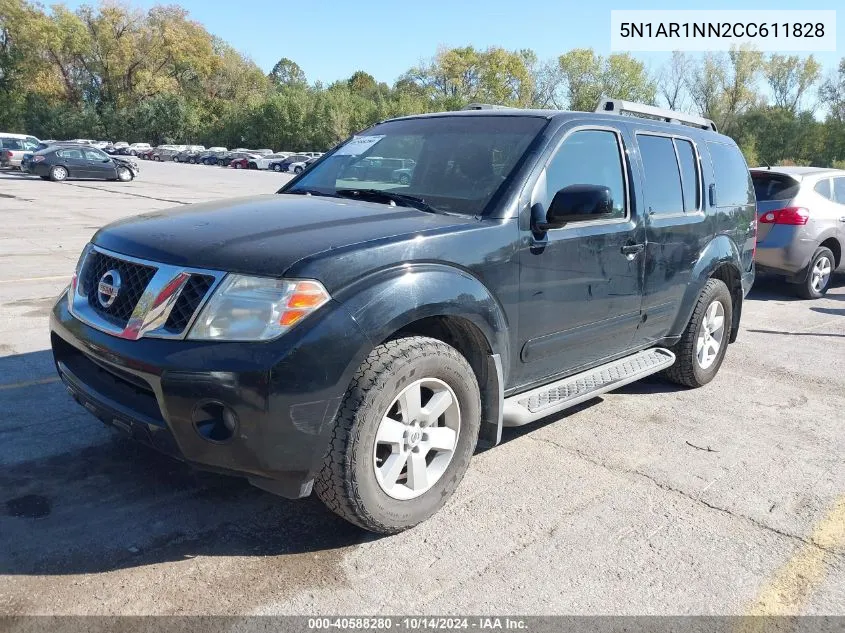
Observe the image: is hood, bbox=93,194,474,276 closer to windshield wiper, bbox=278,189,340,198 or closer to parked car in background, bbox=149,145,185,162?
windshield wiper, bbox=278,189,340,198

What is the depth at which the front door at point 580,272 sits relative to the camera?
3709mm

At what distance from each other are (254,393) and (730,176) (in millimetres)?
4501

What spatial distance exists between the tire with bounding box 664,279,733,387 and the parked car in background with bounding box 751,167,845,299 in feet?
13.2

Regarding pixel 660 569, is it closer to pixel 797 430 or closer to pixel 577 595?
pixel 577 595

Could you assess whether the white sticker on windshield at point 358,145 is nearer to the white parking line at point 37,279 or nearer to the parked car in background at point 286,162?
the white parking line at point 37,279

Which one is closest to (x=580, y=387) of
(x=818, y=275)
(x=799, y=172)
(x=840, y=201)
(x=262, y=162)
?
(x=818, y=275)

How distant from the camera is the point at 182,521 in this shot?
3240 millimetres

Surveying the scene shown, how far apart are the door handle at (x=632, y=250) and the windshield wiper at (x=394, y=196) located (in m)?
1.27

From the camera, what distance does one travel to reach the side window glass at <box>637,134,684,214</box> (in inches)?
181

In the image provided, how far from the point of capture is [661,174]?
476 centimetres

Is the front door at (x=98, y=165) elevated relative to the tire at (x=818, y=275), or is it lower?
elevated

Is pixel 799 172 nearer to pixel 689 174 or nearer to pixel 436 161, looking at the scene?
pixel 689 174

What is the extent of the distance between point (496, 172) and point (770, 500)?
2177 millimetres

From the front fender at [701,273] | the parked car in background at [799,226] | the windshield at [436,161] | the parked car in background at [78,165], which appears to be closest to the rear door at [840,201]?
the parked car in background at [799,226]
